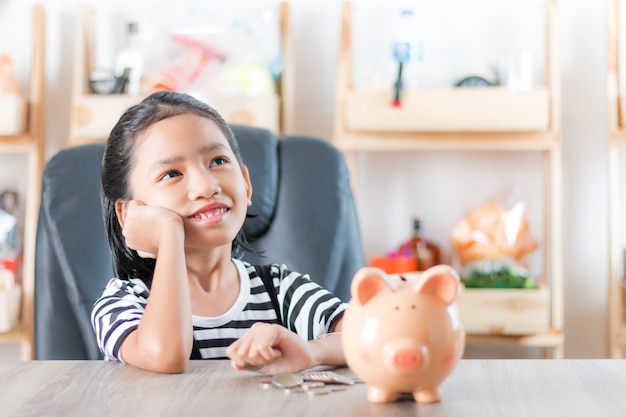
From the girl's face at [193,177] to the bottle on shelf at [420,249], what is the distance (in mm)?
1583

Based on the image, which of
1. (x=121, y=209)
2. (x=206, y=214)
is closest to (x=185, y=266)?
(x=206, y=214)

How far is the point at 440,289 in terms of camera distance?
796 mm

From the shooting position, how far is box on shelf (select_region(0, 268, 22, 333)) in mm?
2717

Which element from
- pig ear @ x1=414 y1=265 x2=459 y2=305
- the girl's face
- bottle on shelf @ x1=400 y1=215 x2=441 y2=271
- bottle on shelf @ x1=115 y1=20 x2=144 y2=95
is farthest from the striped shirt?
bottle on shelf @ x1=115 y1=20 x2=144 y2=95

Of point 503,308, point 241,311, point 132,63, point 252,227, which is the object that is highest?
point 132,63

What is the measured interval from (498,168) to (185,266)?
6.38ft

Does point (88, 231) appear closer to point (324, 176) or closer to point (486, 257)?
point (324, 176)

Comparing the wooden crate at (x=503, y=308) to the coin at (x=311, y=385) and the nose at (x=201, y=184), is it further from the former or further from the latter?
the coin at (x=311, y=385)

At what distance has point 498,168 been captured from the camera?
115 inches

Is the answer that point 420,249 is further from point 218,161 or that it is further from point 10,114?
point 218,161

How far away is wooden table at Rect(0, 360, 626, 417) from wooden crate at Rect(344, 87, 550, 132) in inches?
66.7

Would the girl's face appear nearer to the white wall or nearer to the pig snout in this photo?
the pig snout

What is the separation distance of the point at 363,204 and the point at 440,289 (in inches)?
85.8

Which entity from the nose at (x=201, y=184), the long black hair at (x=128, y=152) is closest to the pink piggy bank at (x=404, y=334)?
the nose at (x=201, y=184)
